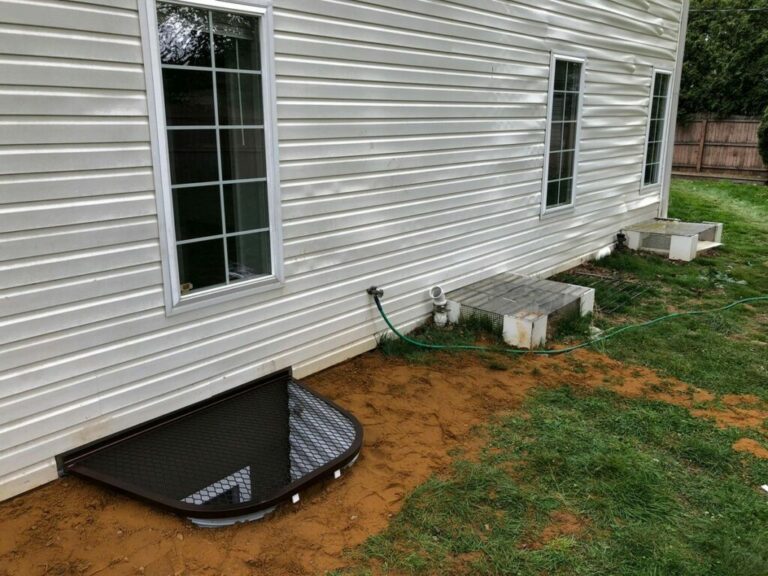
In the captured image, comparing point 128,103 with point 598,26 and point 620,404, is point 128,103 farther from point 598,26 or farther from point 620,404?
point 598,26

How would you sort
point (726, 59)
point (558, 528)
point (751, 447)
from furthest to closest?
1. point (726, 59)
2. point (751, 447)
3. point (558, 528)

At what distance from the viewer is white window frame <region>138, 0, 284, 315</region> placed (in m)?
2.88

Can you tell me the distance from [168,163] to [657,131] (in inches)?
307

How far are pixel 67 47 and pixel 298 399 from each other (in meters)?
2.15

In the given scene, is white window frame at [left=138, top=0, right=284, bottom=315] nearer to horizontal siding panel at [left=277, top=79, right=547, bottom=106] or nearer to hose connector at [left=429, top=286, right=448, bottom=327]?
horizontal siding panel at [left=277, top=79, right=547, bottom=106]

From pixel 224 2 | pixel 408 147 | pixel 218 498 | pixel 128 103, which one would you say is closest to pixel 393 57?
pixel 408 147

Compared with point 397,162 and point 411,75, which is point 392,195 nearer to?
point 397,162

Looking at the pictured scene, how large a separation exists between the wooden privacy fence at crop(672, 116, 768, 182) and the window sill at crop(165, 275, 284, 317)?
1570 centimetres

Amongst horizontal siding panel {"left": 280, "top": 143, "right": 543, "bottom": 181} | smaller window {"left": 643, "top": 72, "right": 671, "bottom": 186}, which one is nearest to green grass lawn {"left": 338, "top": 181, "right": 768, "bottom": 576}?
horizontal siding panel {"left": 280, "top": 143, "right": 543, "bottom": 181}

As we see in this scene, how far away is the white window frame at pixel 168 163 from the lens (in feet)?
9.45

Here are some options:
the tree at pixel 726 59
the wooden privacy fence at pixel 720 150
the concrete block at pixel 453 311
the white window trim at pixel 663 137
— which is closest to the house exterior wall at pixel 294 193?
the concrete block at pixel 453 311

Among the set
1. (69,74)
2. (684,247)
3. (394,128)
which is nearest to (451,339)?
(394,128)

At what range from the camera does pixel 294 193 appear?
147 inches

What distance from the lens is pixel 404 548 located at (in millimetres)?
2465
